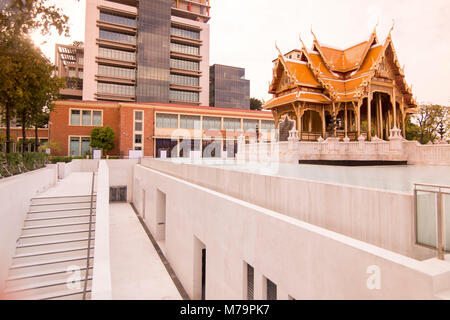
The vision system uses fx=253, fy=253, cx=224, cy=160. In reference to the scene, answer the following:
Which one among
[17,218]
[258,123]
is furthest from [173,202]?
[258,123]

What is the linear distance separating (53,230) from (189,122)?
1778 inches

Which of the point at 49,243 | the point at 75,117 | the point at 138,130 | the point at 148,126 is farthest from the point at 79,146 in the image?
the point at 49,243

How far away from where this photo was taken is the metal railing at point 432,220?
345 centimetres

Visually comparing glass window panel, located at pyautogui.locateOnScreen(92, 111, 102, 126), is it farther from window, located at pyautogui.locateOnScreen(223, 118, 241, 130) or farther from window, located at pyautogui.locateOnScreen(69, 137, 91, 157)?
window, located at pyautogui.locateOnScreen(223, 118, 241, 130)

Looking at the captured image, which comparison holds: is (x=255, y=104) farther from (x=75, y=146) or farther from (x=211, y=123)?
(x=75, y=146)

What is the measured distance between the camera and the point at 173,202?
12.6 m

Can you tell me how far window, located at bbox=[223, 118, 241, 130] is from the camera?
55406 millimetres

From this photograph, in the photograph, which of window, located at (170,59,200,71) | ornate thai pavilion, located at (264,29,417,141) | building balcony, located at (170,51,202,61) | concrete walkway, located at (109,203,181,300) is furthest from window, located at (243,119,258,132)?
concrete walkway, located at (109,203,181,300)

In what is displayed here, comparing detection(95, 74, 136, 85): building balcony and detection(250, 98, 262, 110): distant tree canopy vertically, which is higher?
detection(250, 98, 262, 110): distant tree canopy

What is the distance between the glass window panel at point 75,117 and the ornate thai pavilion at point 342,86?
40.0 meters

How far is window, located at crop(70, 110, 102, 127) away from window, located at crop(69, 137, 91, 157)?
288 centimetres

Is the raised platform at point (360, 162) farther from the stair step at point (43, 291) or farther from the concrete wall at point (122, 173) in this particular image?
the concrete wall at point (122, 173)

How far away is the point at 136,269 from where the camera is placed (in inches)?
500

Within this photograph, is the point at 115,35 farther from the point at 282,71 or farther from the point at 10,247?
the point at 10,247
